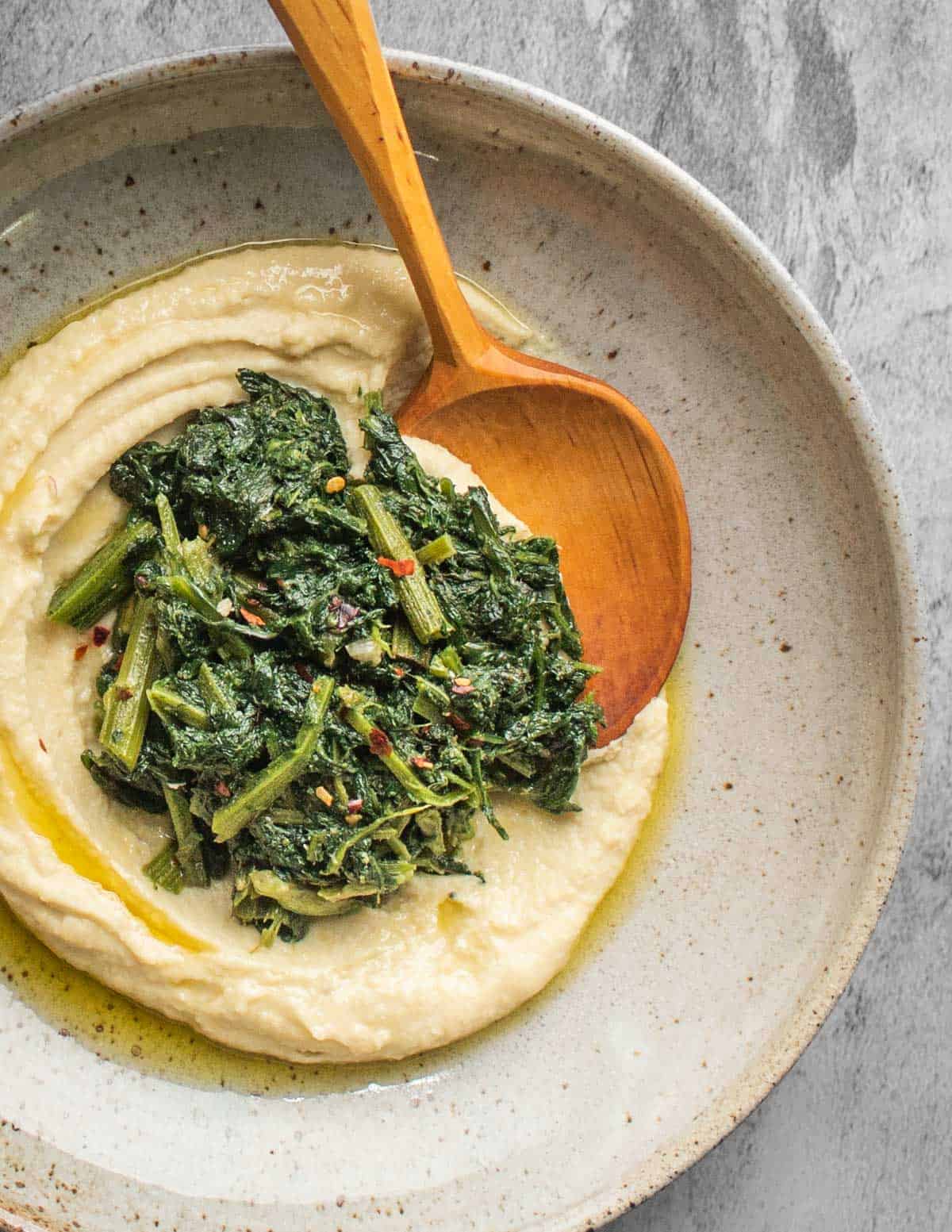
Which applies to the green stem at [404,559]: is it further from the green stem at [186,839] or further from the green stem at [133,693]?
the green stem at [186,839]

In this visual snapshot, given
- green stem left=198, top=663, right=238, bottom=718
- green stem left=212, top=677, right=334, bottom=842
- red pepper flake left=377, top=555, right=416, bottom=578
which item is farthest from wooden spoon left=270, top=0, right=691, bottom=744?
green stem left=198, top=663, right=238, bottom=718

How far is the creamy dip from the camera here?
358cm

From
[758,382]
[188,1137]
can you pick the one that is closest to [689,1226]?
[188,1137]

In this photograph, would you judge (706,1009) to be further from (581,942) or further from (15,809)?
(15,809)

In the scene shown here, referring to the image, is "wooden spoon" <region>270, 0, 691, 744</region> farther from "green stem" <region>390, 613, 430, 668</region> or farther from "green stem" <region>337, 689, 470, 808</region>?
"green stem" <region>337, 689, 470, 808</region>

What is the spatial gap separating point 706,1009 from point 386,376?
292 cm

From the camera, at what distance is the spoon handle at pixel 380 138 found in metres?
3.23

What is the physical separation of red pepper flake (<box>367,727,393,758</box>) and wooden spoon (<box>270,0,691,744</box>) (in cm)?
100

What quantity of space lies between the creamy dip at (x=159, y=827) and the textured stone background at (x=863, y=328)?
52.5 inches

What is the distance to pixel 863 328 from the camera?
4.39 meters

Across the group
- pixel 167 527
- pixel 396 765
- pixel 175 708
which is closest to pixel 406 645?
pixel 396 765

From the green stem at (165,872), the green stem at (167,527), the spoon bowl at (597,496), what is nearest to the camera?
the green stem at (167,527)

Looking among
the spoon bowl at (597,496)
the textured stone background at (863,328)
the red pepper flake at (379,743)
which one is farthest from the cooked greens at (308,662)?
the textured stone background at (863,328)

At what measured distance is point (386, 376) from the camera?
404 centimetres
